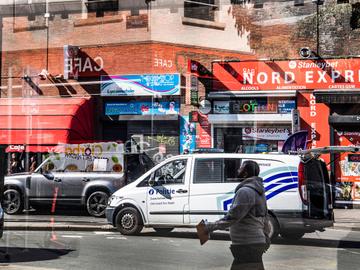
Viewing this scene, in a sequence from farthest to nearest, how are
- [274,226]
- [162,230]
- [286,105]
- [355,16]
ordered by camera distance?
[286,105], [162,230], [274,226], [355,16]

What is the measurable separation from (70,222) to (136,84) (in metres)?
3.10

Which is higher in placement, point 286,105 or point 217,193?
point 286,105

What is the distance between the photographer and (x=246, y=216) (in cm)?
398

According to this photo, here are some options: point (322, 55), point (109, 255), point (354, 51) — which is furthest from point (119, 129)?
point (354, 51)

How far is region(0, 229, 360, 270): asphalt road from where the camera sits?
22.5 feet

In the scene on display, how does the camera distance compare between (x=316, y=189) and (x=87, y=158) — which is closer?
(x=316, y=189)

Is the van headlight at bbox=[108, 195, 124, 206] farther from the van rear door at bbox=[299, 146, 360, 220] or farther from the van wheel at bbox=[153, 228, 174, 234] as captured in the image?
the van rear door at bbox=[299, 146, 360, 220]

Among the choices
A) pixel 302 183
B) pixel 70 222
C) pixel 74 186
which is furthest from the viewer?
pixel 74 186

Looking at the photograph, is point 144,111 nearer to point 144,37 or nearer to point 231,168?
point 144,37

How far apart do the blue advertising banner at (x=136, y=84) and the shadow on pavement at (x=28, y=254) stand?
2312 mm

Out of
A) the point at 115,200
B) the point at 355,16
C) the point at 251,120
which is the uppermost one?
the point at 355,16

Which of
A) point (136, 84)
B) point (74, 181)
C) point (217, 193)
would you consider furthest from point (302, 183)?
point (74, 181)

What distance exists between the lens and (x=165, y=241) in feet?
27.6

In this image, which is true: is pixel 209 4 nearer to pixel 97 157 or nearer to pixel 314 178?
pixel 314 178
